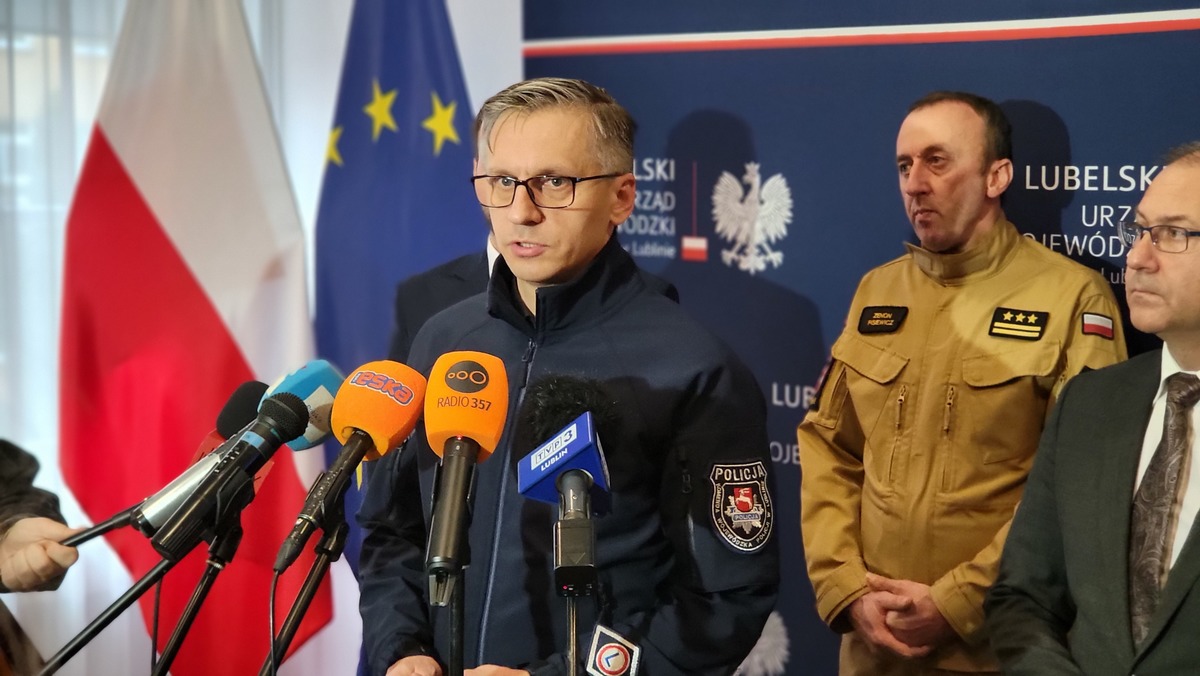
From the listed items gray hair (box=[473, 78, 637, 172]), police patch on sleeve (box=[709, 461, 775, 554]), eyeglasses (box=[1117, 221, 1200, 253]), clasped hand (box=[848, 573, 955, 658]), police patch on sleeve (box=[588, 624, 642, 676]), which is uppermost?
gray hair (box=[473, 78, 637, 172])

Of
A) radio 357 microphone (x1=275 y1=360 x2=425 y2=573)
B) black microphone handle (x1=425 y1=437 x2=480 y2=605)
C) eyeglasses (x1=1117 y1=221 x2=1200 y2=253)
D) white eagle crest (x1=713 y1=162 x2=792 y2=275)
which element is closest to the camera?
black microphone handle (x1=425 y1=437 x2=480 y2=605)

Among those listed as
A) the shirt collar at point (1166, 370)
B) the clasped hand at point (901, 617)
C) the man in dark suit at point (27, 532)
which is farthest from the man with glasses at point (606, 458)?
the clasped hand at point (901, 617)

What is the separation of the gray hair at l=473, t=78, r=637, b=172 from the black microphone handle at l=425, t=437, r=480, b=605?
70 cm

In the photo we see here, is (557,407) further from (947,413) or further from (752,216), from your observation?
(752,216)

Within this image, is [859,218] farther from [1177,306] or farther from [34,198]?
[34,198]

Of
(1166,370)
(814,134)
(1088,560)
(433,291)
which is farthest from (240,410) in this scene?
(814,134)

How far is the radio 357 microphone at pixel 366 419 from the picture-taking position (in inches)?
51.3

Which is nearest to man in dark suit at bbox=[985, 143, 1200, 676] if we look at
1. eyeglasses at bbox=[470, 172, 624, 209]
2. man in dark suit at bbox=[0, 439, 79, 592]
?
eyeglasses at bbox=[470, 172, 624, 209]

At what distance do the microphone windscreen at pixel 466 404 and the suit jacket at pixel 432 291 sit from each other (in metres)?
1.67

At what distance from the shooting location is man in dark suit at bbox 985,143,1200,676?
1845mm

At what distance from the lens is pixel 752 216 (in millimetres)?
3049

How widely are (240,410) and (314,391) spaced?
0.37ft

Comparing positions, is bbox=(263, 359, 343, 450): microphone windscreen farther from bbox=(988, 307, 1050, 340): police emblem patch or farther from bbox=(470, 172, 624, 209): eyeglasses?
bbox=(988, 307, 1050, 340): police emblem patch

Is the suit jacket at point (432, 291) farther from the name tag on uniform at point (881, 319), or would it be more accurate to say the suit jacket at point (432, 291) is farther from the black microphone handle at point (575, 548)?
the black microphone handle at point (575, 548)
